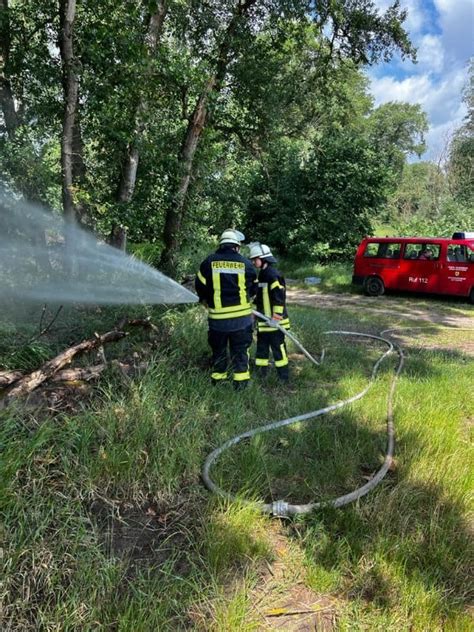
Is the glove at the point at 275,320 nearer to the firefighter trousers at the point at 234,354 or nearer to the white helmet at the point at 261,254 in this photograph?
the firefighter trousers at the point at 234,354

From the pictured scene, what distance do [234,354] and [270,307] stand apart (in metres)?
0.88

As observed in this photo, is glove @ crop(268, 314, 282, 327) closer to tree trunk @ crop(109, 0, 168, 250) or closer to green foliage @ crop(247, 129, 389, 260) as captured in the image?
tree trunk @ crop(109, 0, 168, 250)

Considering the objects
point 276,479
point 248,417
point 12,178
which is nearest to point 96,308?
point 12,178

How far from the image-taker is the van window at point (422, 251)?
12.0 meters

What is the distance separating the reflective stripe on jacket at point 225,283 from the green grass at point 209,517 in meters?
0.87

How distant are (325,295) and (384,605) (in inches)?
472

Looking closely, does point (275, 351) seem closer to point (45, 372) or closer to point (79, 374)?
point (79, 374)

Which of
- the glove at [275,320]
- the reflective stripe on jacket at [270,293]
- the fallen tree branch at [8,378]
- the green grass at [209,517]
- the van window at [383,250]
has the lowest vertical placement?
the green grass at [209,517]

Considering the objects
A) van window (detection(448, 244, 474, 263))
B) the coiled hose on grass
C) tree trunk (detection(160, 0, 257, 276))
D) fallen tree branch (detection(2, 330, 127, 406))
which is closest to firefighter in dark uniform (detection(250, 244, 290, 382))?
the coiled hose on grass

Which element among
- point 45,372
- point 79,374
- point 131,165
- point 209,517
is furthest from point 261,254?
point 209,517

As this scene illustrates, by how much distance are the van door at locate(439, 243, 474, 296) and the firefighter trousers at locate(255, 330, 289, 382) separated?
27.3ft

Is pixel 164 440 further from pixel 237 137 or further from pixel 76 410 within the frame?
pixel 237 137

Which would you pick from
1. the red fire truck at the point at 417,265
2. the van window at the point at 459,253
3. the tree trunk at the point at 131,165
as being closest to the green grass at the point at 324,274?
the red fire truck at the point at 417,265

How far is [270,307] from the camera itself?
17.6 ft
